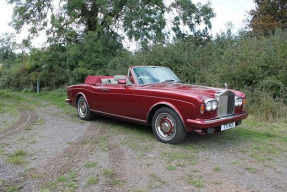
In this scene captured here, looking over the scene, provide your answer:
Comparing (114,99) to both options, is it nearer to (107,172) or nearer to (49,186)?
(107,172)

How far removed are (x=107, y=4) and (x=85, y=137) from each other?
33.1ft

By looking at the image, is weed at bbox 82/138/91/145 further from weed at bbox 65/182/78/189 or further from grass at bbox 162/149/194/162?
weed at bbox 65/182/78/189

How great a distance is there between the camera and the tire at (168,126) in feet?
16.5

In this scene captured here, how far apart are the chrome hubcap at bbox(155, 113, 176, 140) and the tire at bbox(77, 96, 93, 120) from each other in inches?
111

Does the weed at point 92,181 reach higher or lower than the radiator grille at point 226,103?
lower

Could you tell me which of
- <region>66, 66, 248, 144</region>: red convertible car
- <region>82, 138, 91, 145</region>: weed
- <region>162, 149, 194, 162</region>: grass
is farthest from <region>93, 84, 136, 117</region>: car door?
<region>162, 149, 194, 162</region>: grass

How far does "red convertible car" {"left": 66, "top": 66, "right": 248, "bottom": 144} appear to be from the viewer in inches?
188

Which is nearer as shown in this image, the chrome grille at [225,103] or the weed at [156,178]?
the weed at [156,178]

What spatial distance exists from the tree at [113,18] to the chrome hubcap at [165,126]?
8764mm

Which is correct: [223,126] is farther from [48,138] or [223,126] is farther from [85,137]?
[48,138]

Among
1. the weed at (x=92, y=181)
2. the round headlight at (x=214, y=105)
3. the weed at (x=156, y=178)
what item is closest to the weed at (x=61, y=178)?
the weed at (x=92, y=181)

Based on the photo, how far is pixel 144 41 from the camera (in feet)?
46.9

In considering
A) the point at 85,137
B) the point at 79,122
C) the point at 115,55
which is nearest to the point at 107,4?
the point at 115,55

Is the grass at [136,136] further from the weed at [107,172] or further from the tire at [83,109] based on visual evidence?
the weed at [107,172]
